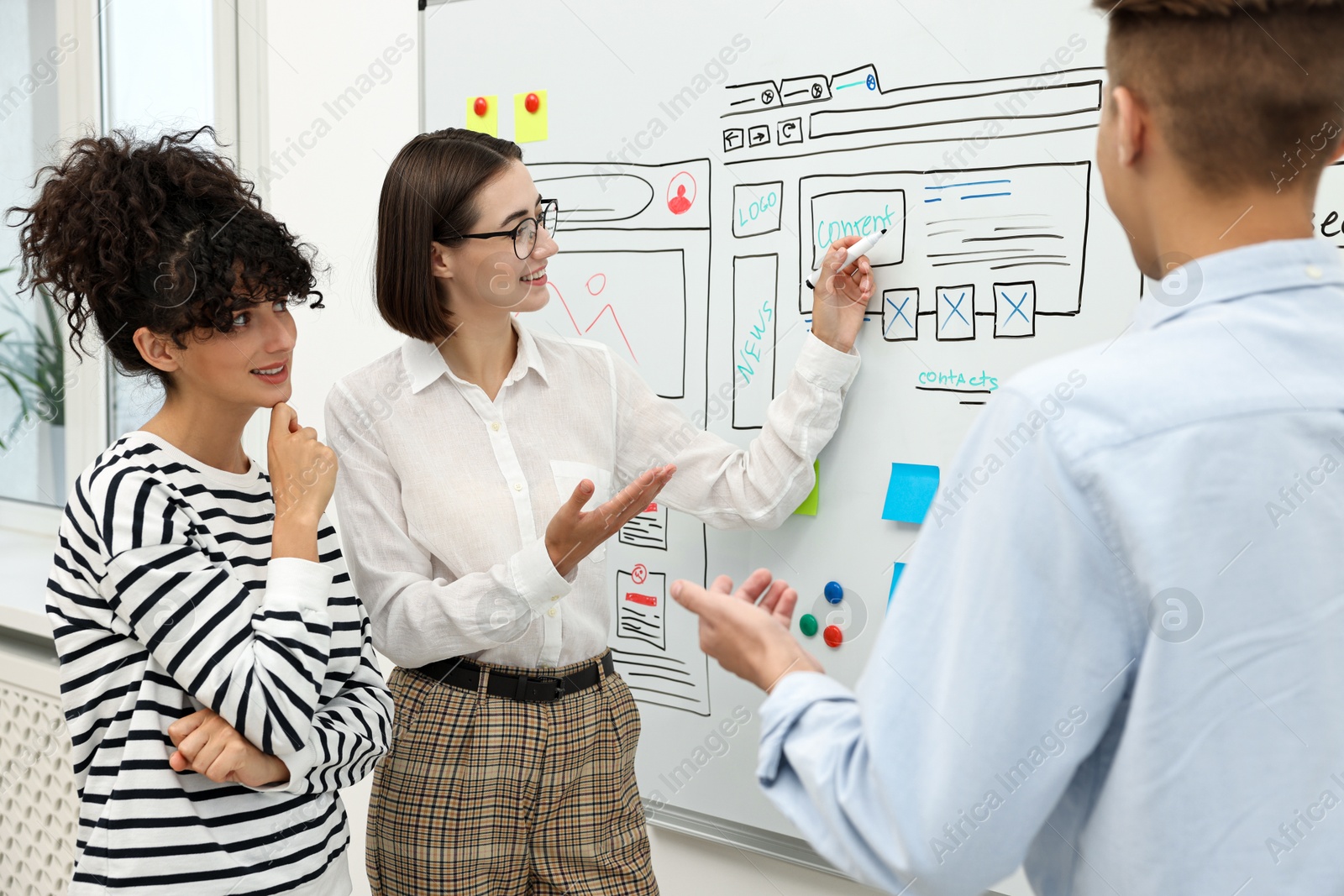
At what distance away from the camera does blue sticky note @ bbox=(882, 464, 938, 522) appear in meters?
1.55

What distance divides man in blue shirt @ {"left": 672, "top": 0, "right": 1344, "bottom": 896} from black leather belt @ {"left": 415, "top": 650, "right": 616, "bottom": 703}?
0.85 meters

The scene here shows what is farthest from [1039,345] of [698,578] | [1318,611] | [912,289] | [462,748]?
[462,748]

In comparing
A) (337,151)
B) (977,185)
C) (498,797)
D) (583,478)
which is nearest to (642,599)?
(583,478)

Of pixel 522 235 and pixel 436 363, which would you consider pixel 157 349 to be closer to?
pixel 436 363

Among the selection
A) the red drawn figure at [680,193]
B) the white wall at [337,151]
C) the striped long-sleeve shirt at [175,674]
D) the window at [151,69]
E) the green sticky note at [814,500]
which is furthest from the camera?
the window at [151,69]

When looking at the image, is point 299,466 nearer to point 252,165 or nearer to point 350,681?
point 350,681

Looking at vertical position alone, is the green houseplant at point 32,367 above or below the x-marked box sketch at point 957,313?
below

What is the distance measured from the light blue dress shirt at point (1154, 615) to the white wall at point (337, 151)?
6.05 ft

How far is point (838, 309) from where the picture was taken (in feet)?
5.12

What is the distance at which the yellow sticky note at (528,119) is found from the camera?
6.38 feet

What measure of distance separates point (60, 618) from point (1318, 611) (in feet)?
4.10

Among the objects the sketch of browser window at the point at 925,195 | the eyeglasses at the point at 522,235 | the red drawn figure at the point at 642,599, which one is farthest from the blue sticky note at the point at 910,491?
the eyeglasses at the point at 522,235

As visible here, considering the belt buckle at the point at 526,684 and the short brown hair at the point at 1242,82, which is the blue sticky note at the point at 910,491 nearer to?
the belt buckle at the point at 526,684

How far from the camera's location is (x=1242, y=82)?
65cm
